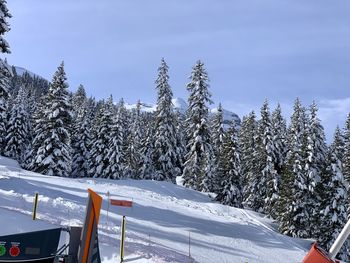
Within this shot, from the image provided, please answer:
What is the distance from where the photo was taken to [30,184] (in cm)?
2734

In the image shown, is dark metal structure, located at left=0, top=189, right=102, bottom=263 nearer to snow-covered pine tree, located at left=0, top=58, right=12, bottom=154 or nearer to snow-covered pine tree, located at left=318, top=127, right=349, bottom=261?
snow-covered pine tree, located at left=0, top=58, right=12, bottom=154

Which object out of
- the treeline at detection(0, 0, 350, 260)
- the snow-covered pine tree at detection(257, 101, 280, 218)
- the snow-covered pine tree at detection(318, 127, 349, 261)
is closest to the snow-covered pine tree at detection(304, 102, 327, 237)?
the treeline at detection(0, 0, 350, 260)

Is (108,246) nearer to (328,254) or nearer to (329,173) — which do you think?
(328,254)

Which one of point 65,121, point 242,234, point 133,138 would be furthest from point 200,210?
point 133,138

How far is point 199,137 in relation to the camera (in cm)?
5503

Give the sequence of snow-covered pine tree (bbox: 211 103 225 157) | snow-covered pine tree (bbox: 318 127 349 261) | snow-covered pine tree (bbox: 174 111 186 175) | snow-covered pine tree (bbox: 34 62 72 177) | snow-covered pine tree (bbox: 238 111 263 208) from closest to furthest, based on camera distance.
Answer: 1. snow-covered pine tree (bbox: 318 127 349 261)
2. snow-covered pine tree (bbox: 34 62 72 177)
3. snow-covered pine tree (bbox: 238 111 263 208)
4. snow-covered pine tree (bbox: 174 111 186 175)
5. snow-covered pine tree (bbox: 211 103 225 157)

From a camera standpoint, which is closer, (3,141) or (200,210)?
(200,210)

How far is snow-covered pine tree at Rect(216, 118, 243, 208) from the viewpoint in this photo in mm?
51062

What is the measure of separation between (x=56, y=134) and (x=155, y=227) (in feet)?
80.0

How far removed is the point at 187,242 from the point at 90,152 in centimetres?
3986

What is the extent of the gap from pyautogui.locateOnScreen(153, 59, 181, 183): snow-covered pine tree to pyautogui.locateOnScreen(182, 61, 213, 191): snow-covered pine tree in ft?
7.21

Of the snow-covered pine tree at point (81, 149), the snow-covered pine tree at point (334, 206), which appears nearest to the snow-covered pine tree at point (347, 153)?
the snow-covered pine tree at point (334, 206)

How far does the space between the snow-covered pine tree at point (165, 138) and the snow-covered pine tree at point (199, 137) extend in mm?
2198

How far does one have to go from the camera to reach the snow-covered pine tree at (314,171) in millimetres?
45094
